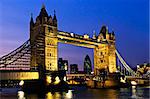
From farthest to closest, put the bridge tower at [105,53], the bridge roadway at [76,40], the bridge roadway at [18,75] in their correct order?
the bridge tower at [105,53] → the bridge roadway at [76,40] → the bridge roadway at [18,75]

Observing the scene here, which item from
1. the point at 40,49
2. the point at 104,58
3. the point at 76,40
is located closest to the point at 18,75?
the point at 40,49

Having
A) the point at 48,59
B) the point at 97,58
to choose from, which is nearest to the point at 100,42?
the point at 97,58

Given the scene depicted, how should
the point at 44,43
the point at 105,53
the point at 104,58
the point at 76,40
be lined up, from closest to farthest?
the point at 44,43, the point at 76,40, the point at 105,53, the point at 104,58

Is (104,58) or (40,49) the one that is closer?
(40,49)

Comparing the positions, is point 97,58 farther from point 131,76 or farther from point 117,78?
point 131,76

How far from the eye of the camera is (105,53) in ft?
201

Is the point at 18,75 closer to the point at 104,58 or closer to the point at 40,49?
the point at 40,49

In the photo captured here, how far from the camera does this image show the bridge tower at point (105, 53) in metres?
61.5

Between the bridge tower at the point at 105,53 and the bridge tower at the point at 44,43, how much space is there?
15778 millimetres

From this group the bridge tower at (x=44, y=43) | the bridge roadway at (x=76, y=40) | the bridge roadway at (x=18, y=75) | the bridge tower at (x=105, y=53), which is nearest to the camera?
the bridge roadway at (x=18, y=75)

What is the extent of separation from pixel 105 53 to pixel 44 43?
19331 millimetres

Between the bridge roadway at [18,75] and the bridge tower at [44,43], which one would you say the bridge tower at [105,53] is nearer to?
the bridge tower at [44,43]

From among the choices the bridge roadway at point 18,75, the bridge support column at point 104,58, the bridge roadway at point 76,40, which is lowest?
the bridge roadway at point 18,75

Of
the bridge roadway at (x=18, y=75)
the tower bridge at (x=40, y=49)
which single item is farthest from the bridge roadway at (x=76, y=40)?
the bridge roadway at (x=18, y=75)
